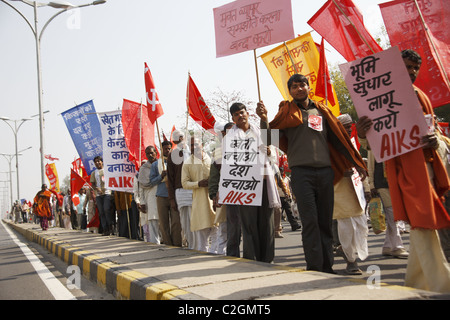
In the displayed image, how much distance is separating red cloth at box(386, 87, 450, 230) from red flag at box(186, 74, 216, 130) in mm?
5818

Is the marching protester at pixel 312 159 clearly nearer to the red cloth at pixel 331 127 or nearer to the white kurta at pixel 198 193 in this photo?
the red cloth at pixel 331 127

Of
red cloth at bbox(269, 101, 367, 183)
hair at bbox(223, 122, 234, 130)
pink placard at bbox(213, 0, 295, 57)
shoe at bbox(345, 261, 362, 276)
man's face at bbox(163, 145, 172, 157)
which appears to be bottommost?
shoe at bbox(345, 261, 362, 276)

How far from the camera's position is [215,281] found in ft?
13.6

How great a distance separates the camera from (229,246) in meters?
6.09

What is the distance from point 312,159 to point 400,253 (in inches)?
102

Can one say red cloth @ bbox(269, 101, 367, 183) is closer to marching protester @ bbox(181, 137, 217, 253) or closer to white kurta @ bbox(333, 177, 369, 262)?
white kurta @ bbox(333, 177, 369, 262)

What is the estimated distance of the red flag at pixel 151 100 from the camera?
8.95 m

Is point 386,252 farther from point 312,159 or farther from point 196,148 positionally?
point 196,148

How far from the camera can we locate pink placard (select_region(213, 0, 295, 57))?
231 inches

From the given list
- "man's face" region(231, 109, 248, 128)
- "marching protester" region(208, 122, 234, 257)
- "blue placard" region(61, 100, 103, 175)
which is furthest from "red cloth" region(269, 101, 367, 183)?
"blue placard" region(61, 100, 103, 175)

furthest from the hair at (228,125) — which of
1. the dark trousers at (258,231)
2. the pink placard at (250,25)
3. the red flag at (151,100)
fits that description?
the red flag at (151,100)

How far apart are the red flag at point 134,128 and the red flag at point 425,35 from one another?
5.57m

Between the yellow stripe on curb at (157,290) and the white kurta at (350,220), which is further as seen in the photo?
the white kurta at (350,220)
